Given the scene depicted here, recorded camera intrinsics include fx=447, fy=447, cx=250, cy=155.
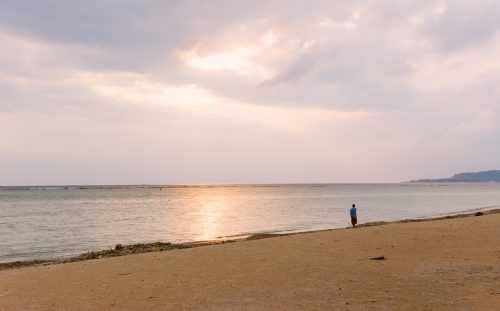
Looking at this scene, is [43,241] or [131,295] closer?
[131,295]

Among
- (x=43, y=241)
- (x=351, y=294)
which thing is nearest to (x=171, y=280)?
(x=351, y=294)

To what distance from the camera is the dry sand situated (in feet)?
32.2

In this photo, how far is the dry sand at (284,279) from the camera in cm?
980

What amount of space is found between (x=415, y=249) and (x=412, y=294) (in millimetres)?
7435

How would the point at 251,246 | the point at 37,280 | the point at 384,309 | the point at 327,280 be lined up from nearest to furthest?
1. the point at 384,309
2. the point at 327,280
3. the point at 37,280
4. the point at 251,246

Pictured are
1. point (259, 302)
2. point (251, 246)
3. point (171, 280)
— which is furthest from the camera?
point (251, 246)

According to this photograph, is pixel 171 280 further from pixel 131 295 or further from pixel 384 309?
pixel 384 309

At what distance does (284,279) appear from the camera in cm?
1220

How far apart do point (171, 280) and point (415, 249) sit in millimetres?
9578

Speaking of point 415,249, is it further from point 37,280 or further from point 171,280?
point 37,280

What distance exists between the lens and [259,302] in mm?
9844

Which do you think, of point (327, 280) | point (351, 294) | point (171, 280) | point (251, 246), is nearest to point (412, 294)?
point (351, 294)

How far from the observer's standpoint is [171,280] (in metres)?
12.8

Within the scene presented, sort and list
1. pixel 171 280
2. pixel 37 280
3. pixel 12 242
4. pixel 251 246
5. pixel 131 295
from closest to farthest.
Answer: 1. pixel 131 295
2. pixel 171 280
3. pixel 37 280
4. pixel 251 246
5. pixel 12 242
